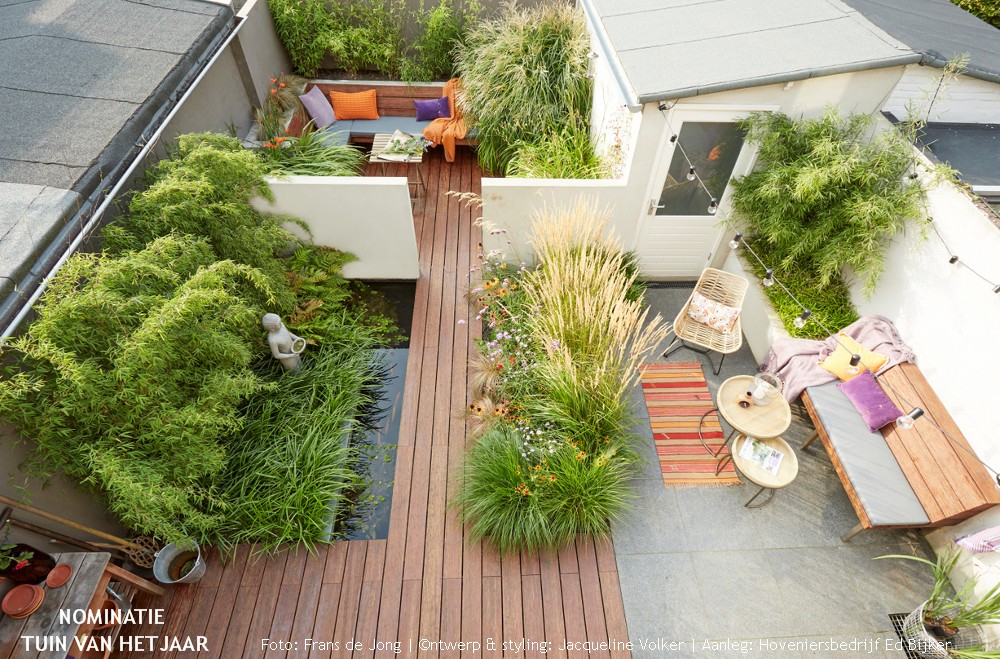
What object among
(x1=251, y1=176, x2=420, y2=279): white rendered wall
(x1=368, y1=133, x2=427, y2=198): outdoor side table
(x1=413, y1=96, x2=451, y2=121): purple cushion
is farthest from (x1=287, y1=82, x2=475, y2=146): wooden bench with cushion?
(x1=251, y1=176, x2=420, y2=279): white rendered wall

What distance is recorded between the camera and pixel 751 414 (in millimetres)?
3912

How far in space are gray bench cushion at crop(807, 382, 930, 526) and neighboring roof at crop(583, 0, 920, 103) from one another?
252 centimetres

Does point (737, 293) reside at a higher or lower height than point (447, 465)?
higher

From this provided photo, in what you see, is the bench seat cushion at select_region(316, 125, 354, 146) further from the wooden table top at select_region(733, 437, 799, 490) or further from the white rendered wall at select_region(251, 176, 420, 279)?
the wooden table top at select_region(733, 437, 799, 490)

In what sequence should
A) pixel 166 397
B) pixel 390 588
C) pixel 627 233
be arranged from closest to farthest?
pixel 166 397, pixel 390 588, pixel 627 233

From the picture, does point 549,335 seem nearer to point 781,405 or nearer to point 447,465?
point 447,465

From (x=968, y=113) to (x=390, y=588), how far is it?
19.8ft

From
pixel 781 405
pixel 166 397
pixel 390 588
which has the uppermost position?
pixel 166 397

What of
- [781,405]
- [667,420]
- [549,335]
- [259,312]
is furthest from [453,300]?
[781,405]

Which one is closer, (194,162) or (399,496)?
(194,162)

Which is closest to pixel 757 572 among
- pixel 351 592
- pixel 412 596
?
pixel 412 596

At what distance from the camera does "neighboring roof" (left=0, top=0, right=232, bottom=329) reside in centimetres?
305

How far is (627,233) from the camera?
16.9 ft

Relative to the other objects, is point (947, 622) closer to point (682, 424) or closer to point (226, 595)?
point (682, 424)
